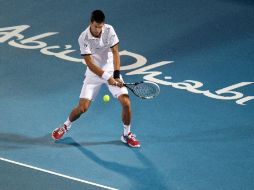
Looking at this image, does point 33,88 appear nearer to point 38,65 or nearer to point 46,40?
point 38,65

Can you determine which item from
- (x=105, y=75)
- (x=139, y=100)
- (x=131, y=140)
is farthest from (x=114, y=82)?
(x=139, y=100)

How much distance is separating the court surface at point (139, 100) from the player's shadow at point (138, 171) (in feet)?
0.05

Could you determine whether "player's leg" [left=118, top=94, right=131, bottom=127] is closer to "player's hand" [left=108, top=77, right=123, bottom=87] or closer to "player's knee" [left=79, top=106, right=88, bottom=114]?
"player's hand" [left=108, top=77, right=123, bottom=87]

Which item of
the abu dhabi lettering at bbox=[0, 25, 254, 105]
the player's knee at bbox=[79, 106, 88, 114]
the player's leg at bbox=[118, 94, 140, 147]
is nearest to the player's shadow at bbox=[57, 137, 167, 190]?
the player's leg at bbox=[118, 94, 140, 147]

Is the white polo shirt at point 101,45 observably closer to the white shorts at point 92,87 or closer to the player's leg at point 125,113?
the white shorts at point 92,87

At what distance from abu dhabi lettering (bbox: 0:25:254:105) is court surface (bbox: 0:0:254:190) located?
0.07ft

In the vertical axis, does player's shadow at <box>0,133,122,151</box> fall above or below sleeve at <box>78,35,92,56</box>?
below

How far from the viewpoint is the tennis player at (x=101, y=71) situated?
13438 millimetres

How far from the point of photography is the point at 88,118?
48.8ft

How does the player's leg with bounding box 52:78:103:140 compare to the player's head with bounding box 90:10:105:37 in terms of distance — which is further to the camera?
the player's leg with bounding box 52:78:103:140

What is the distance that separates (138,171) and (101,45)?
7.29ft

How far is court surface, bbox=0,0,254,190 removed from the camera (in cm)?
1291

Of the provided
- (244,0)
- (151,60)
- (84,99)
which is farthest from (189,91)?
(244,0)

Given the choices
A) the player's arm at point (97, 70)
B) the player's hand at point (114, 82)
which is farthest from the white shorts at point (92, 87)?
the player's hand at point (114, 82)
